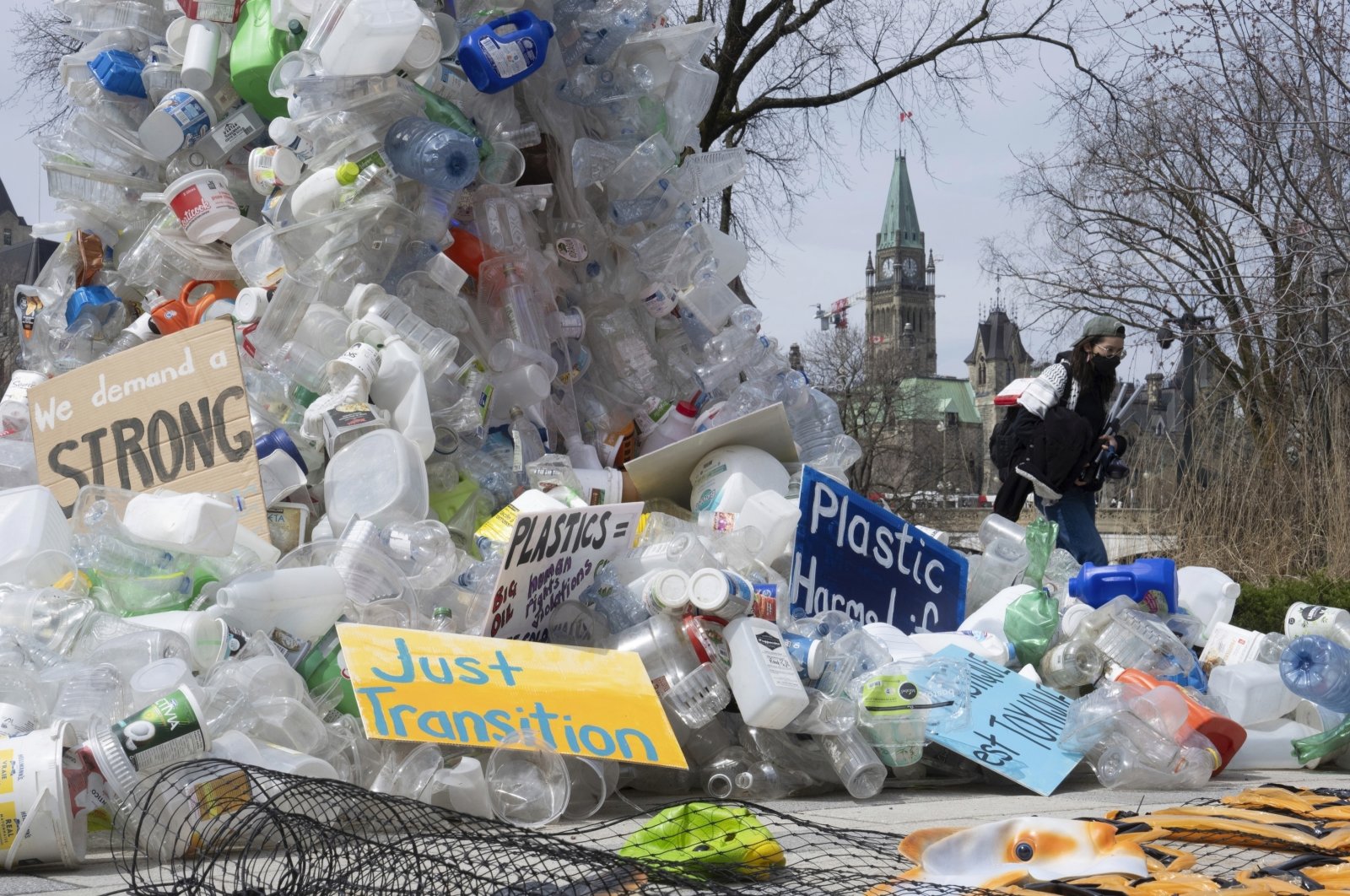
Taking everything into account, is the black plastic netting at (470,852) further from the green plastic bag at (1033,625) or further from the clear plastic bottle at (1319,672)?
the clear plastic bottle at (1319,672)

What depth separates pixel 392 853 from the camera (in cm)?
229

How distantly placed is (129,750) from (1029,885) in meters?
1.89

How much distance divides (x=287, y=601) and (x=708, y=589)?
3.73 feet

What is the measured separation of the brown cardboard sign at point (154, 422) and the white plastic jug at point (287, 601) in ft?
2.02

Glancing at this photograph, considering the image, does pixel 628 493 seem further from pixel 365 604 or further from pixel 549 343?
pixel 365 604

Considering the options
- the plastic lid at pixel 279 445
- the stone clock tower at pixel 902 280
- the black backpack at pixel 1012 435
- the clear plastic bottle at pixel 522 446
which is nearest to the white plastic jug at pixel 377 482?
the plastic lid at pixel 279 445

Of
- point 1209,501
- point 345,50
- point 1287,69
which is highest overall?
point 1287,69

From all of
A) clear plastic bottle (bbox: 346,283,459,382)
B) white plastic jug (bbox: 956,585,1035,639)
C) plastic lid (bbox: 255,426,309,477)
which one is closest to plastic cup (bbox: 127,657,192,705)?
plastic lid (bbox: 255,426,309,477)

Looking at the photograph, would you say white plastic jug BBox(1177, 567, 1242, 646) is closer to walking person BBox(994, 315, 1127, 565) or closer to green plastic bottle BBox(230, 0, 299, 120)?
walking person BBox(994, 315, 1127, 565)

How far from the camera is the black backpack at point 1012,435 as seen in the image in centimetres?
637

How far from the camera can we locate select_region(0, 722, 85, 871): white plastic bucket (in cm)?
288

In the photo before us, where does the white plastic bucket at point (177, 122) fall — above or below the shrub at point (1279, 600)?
above

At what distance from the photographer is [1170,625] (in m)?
5.06

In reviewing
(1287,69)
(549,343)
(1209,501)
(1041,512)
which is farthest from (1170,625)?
(1287,69)
